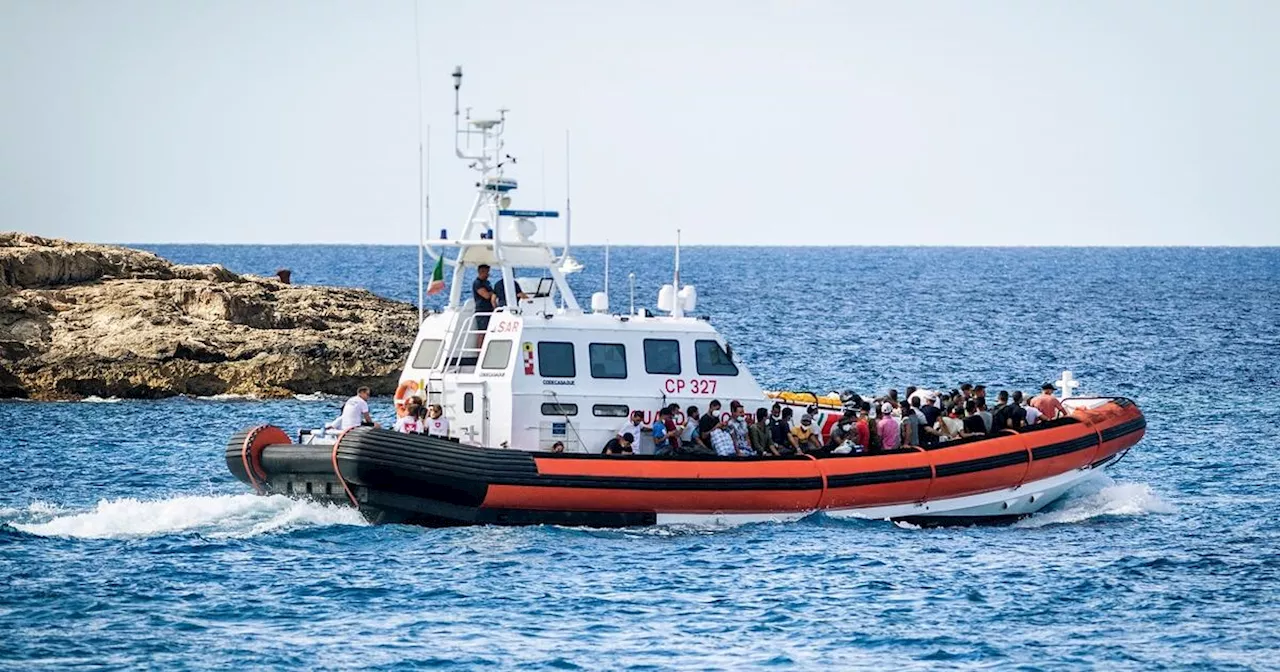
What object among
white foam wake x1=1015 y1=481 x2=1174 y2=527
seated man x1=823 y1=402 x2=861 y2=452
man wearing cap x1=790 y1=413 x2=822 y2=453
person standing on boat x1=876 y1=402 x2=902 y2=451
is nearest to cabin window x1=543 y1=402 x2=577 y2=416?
man wearing cap x1=790 y1=413 x2=822 y2=453

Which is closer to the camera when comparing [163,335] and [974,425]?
[974,425]

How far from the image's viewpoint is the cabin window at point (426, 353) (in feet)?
68.2

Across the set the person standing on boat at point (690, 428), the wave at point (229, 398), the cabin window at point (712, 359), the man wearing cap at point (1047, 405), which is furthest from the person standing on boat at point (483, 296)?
the wave at point (229, 398)

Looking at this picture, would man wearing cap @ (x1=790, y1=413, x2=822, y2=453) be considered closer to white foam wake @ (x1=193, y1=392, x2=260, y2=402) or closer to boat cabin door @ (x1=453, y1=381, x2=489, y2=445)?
boat cabin door @ (x1=453, y1=381, x2=489, y2=445)

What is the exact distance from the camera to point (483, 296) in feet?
68.2

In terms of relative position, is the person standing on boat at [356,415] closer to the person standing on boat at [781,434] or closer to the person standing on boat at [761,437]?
the person standing on boat at [761,437]

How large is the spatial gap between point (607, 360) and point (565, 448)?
117 cm

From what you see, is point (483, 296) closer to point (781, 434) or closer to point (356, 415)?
point (356, 415)

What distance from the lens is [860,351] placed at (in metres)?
49.9

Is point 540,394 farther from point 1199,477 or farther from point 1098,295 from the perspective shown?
point 1098,295

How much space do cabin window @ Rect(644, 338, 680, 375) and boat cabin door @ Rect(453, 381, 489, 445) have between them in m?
2.01

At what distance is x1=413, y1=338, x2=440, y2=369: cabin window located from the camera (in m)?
20.8

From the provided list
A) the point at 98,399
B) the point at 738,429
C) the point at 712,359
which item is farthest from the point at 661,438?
the point at 98,399

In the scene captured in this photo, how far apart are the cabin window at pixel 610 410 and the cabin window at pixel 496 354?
3.88ft
